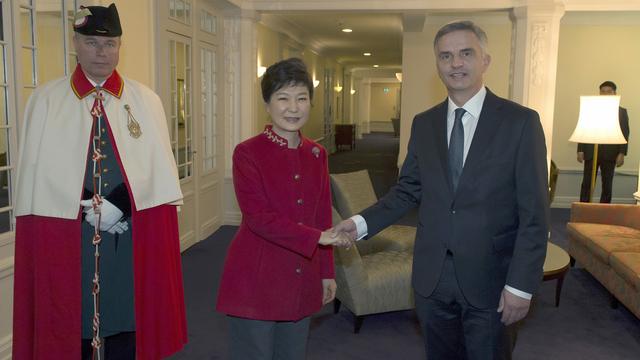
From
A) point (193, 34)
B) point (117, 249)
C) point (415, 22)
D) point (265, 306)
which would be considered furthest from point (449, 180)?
point (415, 22)

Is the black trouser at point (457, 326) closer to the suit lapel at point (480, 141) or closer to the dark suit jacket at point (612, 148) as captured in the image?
the suit lapel at point (480, 141)

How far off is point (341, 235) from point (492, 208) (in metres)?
0.56

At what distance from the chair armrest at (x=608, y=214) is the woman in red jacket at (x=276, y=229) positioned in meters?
3.73

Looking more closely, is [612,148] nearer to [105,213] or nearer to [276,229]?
[276,229]

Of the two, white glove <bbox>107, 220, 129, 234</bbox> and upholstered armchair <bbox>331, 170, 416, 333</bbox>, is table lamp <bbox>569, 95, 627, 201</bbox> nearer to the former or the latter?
upholstered armchair <bbox>331, 170, 416, 333</bbox>

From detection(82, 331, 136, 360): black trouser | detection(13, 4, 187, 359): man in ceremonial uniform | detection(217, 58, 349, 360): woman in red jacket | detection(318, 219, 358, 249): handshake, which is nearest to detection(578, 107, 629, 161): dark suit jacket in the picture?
detection(318, 219, 358, 249): handshake

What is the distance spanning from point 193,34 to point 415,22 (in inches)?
122

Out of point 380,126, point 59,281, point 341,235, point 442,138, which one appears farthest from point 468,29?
point 380,126

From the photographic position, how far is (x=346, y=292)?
3.51 metres

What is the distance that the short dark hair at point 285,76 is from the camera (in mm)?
1833

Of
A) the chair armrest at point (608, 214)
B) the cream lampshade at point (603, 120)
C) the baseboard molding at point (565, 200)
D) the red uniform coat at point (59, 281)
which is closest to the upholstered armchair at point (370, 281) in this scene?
the red uniform coat at point (59, 281)

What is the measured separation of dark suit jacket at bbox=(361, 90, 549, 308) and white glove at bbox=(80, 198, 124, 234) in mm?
1109

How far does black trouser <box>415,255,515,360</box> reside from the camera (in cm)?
182

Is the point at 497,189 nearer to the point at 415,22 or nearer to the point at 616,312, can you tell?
the point at 616,312
